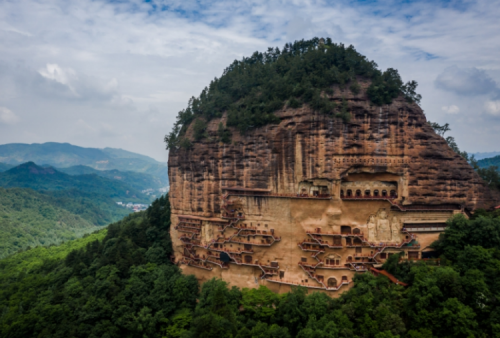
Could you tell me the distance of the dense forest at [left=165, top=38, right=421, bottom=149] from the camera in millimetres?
30234

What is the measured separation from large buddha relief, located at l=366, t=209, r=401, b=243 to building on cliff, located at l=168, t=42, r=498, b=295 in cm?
9

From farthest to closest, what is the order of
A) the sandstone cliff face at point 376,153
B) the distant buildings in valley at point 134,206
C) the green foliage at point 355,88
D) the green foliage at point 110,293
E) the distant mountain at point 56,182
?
the distant buildings in valley at point 134,206 < the distant mountain at point 56,182 < the green foliage at point 110,293 < the green foliage at point 355,88 < the sandstone cliff face at point 376,153

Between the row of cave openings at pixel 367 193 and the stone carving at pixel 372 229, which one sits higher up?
the row of cave openings at pixel 367 193

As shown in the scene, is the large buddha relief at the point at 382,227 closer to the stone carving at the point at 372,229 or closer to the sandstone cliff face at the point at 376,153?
the stone carving at the point at 372,229

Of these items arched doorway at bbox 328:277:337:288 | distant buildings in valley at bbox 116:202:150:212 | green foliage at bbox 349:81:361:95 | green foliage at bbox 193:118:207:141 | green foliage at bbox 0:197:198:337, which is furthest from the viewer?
distant buildings in valley at bbox 116:202:150:212

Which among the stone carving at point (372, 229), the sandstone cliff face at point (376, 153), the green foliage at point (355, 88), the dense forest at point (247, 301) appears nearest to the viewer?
the dense forest at point (247, 301)

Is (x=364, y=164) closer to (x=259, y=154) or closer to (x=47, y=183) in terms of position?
(x=259, y=154)

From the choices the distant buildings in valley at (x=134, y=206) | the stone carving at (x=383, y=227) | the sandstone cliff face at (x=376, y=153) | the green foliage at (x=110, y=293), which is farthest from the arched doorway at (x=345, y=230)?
the distant buildings in valley at (x=134, y=206)

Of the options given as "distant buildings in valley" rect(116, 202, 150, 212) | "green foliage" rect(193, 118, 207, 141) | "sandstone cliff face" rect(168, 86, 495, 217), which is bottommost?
"distant buildings in valley" rect(116, 202, 150, 212)

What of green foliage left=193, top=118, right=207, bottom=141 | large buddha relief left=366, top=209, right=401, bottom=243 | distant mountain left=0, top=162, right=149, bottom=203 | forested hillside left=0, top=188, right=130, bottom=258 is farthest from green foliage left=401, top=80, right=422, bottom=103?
distant mountain left=0, top=162, right=149, bottom=203

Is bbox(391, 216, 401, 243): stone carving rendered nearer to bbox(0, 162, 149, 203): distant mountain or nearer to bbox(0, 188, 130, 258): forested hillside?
bbox(0, 188, 130, 258): forested hillside

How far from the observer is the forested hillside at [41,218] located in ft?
260

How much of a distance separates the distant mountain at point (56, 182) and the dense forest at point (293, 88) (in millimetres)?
128933

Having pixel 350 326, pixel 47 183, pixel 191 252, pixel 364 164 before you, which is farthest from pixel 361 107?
pixel 47 183
